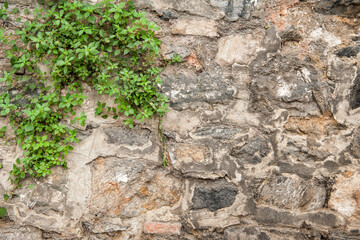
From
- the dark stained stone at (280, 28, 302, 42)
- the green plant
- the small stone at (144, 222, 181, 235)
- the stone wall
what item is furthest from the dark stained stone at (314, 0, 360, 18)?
the small stone at (144, 222, 181, 235)

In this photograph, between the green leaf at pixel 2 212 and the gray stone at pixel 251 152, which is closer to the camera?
the green leaf at pixel 2 212

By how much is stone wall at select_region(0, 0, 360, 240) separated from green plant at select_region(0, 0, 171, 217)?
100 mm

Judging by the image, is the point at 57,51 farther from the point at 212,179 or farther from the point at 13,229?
the point at 212,179

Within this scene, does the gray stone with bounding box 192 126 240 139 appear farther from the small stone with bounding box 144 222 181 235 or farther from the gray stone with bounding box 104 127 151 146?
the small stone with bounding box 144 222 181 235

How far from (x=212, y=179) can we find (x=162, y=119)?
0.45 meters

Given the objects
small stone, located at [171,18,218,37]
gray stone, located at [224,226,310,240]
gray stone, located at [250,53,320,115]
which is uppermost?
small stone, located at [171,18,218,37]

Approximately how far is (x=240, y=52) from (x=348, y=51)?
611 millimetres

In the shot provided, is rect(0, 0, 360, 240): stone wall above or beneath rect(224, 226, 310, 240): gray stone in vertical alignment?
above

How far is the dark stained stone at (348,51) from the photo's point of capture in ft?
5.48

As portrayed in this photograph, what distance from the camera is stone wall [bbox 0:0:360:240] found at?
5.48 ft

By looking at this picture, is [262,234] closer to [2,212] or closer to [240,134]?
[240,134]

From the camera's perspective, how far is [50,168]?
5.35 ft

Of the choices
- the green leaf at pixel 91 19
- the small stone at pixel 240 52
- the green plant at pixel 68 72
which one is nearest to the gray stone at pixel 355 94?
the small stone at pixel 240 52

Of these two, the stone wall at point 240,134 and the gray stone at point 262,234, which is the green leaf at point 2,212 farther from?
the gray stone at point 262,234
